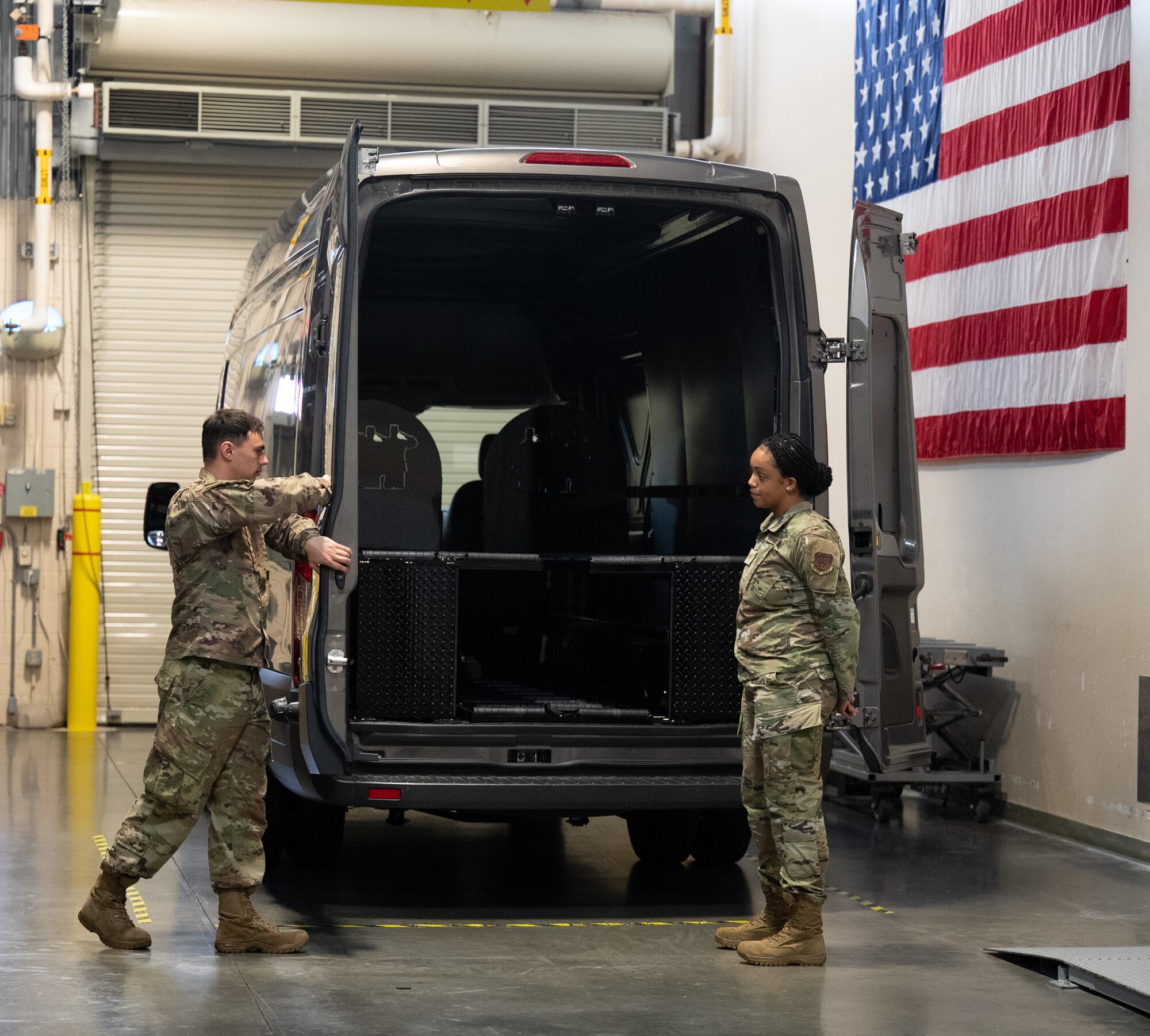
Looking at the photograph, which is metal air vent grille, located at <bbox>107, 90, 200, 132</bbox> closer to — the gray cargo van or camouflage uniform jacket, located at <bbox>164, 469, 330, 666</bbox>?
the gray cargo van

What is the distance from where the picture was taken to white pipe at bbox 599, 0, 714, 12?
11961mm

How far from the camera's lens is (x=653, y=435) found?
25.5 feet

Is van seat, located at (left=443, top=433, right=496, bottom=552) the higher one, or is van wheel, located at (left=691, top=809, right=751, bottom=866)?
van seat, located at (left=443, top=433, right=496, bottom=552)

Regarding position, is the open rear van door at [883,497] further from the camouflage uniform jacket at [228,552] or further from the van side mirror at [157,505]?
Answer: the van side mirror at [157,505]

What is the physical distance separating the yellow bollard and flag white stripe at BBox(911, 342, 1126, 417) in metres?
6.11

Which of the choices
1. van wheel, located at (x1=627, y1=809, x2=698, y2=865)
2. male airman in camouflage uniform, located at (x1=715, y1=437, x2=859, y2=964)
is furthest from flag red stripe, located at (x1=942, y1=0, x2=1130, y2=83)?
van wheel, located at (x1=627, y1=809, x2=698, y2=865)

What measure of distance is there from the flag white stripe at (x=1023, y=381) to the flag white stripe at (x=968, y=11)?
5.97 ft

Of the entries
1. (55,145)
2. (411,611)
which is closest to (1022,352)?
(411,611)

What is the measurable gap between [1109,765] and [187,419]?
7.62 m

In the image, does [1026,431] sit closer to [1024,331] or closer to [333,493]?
[1024,331]

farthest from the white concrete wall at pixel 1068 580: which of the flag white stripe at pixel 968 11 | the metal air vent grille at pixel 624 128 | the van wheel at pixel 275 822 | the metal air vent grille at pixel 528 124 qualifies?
the van wheel at pixel 275 822

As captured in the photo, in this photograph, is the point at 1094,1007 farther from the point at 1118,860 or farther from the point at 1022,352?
the point at 1022,352

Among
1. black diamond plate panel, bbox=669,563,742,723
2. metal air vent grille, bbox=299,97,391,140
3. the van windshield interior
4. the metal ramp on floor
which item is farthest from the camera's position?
metal air vent grille, bbox=299,97,391,140

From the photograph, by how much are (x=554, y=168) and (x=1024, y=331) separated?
11.2ft
